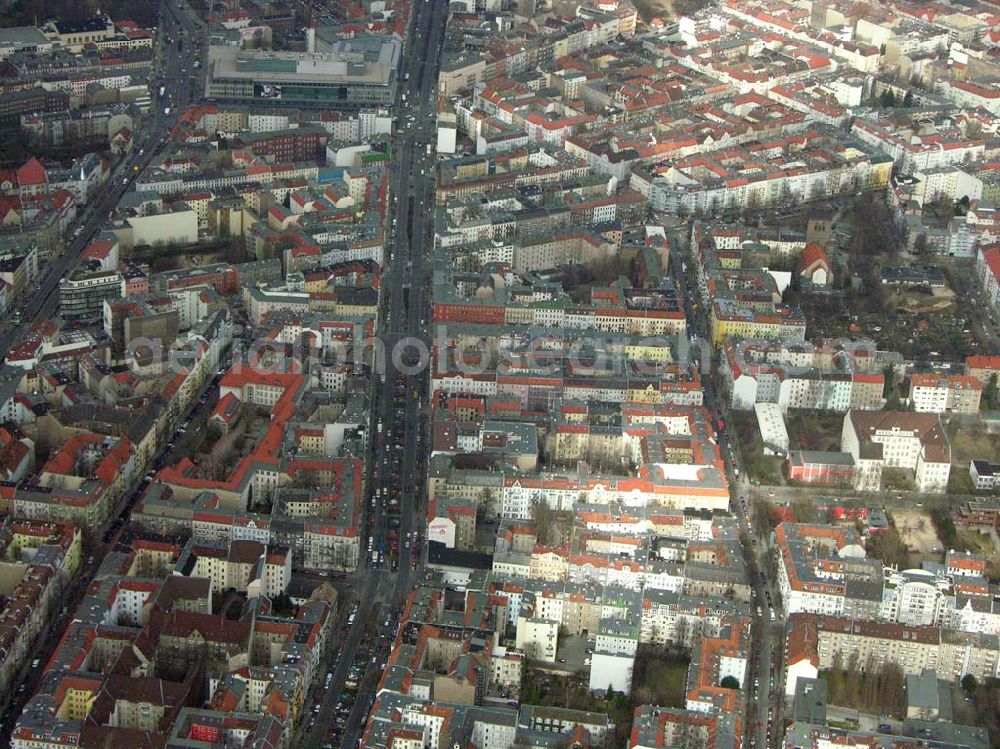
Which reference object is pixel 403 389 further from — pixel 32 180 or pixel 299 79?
pixel 299 79

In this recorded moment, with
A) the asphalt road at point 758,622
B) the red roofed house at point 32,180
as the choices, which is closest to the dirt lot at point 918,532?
the asphalt road at point 758,622

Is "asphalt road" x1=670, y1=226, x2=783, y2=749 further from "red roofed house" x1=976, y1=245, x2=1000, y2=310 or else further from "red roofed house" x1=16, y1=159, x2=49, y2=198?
"red roofed house" x1=16, y1=159, x2=49, y2=198

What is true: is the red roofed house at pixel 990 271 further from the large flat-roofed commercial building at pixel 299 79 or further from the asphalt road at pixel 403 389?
the large flat-roofed commercial building at pixel 299 79

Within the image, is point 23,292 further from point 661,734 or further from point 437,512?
point 661,734

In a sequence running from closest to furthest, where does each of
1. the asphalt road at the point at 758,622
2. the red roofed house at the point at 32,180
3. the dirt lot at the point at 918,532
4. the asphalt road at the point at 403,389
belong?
the asphalt road at the point at 758,622, the asphalt road at the point at 403,389, the dirt lot at the point at 918,532, the red roofed house at the point at 32,180

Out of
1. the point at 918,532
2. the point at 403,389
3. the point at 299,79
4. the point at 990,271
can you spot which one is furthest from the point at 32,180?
the point at 918,532

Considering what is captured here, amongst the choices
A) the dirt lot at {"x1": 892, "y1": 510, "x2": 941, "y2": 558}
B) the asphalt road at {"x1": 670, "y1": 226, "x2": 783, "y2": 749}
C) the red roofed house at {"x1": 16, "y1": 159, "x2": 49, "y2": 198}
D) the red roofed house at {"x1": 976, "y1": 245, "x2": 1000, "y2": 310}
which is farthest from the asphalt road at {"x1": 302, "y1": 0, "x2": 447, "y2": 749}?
the red roofed house at {"x1": 976, "y1": 245, "x2": 1000, "y2": 310}
